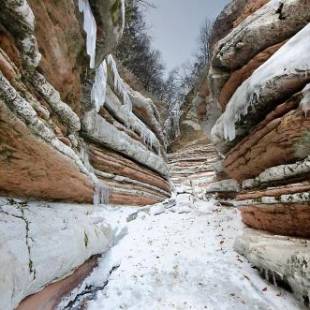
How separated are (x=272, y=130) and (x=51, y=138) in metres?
2.92

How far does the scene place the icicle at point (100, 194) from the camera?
5.05 m

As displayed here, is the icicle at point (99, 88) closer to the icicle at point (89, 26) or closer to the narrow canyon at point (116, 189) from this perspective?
the narrow canyon at point (116, 189)

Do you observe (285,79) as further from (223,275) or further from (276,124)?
(223,275)

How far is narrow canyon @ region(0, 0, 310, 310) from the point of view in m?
2.43

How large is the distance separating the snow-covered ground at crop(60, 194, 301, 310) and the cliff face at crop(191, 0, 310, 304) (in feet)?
1.00

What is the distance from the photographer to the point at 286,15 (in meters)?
4.01

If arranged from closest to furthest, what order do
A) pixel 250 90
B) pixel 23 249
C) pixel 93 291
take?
1. pixel 23 249
2. pixel 93 291
3. pixel 250 90

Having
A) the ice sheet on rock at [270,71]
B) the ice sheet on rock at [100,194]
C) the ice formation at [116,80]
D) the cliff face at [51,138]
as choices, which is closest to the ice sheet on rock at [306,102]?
the ice sheet on rock at [270,71]

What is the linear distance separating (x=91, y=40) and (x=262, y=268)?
4.36m

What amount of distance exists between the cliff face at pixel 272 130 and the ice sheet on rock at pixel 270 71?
0.01 meters

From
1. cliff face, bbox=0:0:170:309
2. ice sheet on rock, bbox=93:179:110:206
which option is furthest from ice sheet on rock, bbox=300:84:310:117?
ice sheet on rock, bbox=93:179:110:206

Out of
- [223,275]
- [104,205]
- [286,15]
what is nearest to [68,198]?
[104,205]

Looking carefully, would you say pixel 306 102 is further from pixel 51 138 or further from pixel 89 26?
pixel 89 26

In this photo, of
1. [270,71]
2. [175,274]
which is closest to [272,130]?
[270,71]
